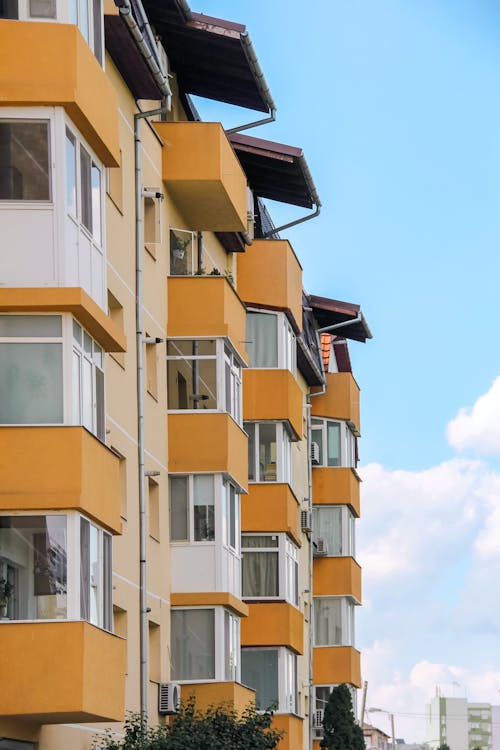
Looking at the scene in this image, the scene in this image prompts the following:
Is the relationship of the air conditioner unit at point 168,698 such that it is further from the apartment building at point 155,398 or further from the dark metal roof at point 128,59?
the dark metal roof at point 128,59

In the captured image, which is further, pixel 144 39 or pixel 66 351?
pixel 144 39

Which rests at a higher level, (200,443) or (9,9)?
(9,9)

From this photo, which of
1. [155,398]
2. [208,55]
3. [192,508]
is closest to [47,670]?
[155,398]

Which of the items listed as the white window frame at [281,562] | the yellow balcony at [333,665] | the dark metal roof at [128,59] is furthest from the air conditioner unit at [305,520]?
the dark metal roof at [128,59]

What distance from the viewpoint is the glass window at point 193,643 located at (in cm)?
3175

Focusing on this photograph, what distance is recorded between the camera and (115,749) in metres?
24.1

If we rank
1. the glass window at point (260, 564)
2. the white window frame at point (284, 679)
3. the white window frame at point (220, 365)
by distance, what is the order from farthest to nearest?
1. the glass window at point (260, 564)
2. the white window frame at point (284, 679)
3. the white window frame at point (220, 365)

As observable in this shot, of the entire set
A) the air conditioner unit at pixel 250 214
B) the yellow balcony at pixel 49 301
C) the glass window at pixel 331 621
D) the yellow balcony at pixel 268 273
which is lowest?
the glass window at pixel 331 621

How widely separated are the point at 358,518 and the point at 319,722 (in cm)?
677

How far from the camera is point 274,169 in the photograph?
39562 mm

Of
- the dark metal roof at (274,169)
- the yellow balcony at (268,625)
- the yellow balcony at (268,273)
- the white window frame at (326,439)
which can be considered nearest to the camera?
the dark metal roof at (274,169)

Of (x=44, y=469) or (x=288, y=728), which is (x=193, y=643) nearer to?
(x=288, y=728)

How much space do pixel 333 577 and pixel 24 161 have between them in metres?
31.9

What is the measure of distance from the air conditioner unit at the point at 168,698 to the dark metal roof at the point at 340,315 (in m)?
22.2
